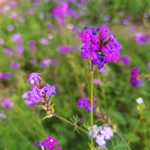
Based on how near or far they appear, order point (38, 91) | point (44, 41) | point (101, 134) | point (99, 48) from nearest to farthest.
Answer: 1. point (99, 48)
2. point (38, 91)
3. point (101, 134)
4. point (44, 41)

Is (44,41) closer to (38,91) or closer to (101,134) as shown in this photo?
(101,134)

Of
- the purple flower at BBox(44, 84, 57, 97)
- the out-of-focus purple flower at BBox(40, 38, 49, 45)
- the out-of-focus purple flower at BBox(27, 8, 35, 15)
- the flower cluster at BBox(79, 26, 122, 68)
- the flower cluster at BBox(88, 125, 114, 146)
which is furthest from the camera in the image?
the out-of-focus purple flower at BBox(27, 8, 35, 15)

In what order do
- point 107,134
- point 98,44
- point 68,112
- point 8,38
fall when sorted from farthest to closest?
point 8,38 < point 68,112 < point 107,134 < point 98,44

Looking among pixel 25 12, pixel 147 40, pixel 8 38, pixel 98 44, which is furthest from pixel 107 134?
pixel 25 12

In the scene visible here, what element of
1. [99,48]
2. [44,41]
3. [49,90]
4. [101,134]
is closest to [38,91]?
[49,90]

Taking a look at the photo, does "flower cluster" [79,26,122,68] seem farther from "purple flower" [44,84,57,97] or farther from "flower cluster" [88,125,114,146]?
"flower cluster" [88,125,114,146]

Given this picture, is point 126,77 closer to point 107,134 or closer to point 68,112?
point 68,112

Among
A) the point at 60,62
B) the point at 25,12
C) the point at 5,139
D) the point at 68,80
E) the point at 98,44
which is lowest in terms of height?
the point at 98,44

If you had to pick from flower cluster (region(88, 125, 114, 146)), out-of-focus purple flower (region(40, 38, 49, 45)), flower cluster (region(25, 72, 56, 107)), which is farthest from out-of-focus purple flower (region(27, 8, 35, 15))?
flower cluster (region(25, 72, 56, 107))

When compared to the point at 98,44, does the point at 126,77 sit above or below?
above
